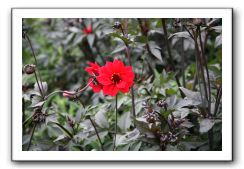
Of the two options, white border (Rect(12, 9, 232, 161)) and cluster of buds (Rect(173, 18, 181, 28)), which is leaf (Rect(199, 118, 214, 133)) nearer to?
white border (Rect(12, 9, 232, 161))

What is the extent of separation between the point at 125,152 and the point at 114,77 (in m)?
0.30

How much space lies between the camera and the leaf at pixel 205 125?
5.60 feet

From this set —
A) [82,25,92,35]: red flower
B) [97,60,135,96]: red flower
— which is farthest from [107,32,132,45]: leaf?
[82,25,92,35]: red flower

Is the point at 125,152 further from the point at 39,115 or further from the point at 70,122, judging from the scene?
the point at 39,115

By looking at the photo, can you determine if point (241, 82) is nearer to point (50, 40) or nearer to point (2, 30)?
point (2, 30)

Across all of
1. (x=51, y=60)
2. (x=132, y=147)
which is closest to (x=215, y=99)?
(x=132, y=147)

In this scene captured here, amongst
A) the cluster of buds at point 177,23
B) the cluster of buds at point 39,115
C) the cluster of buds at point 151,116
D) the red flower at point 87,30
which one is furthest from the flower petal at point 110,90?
the red flower at point 87,30

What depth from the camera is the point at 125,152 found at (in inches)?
72.8

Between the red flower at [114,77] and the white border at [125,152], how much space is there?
0.87 ft

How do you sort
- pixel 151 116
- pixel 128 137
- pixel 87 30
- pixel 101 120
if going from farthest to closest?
pixel 87 30 → pixel 101 120 → pixel 128 137 → pixel 151 116

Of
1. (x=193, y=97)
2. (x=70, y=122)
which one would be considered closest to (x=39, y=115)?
(x=70, y=122)

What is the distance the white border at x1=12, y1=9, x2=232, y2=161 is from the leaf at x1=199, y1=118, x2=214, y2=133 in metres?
0.10

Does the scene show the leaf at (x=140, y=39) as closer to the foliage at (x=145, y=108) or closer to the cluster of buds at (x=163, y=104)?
the foliage at (x=145, y=108)

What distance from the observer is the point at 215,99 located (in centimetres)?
191
